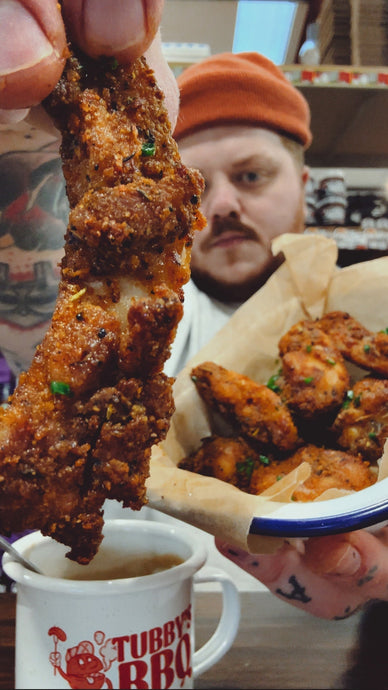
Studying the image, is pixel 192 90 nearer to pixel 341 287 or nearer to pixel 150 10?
pixel 341 287

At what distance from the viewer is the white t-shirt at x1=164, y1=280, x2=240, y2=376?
6.24 feet

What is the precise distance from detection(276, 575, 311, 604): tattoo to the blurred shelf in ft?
6.67

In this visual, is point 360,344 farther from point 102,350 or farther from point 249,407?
point 102,350

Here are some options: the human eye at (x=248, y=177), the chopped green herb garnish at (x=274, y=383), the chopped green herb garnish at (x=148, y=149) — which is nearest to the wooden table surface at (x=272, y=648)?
the chopped green herb garnish at (x=274, y=383)

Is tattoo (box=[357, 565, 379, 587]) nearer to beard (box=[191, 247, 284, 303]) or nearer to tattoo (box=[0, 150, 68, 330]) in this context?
tattoo (box=[0, 150, 68, 330])

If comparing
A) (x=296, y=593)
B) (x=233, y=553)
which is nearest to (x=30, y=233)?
(x=233, y=553)

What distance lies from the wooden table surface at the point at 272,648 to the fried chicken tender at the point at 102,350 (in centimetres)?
43

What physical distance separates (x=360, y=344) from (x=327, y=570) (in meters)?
0.45

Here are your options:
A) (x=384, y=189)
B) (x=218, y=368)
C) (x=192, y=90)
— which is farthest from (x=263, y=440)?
(x=384, y=189)

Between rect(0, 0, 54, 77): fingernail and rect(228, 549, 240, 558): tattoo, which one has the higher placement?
rect(0, 0, 54, 77): fingernail

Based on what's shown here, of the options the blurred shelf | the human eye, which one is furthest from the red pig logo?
the blurred shelf

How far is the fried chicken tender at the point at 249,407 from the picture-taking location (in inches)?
36.0

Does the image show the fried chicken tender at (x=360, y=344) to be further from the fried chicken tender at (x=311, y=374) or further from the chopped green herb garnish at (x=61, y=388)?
the chopped green herb garnish at (x=61, y=388)

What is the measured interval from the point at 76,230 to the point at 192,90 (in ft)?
4.85
